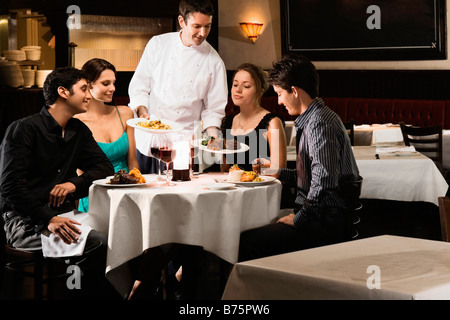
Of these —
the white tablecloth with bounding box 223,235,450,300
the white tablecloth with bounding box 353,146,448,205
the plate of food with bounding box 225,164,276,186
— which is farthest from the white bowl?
the white tablecloth with bounding box 353,146,448,205

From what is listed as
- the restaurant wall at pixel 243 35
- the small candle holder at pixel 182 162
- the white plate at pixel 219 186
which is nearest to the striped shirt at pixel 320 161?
the white plate at pixel 219 186

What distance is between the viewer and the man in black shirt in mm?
2896

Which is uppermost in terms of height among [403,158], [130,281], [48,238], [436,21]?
[436,21]

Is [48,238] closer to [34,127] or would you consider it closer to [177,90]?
[34,127]

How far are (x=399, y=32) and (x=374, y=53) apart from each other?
42cm

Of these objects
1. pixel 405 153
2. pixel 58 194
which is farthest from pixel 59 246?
pixel 405 153

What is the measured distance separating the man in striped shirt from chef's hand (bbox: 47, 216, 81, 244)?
0.75m

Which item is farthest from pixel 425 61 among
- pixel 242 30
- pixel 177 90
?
pixel 177 90

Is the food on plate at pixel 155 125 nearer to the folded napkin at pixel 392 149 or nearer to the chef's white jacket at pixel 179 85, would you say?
the chef's white jacket at pixel 179 85

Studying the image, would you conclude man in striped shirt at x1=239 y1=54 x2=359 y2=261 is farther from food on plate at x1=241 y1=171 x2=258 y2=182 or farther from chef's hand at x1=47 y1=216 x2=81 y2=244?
chef's hand at x1=47 y1=216 x2=81 y2=244

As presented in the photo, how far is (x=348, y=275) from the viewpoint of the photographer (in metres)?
1.49

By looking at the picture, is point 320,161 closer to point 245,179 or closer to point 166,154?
point 245,179

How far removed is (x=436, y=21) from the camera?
8.21 m
